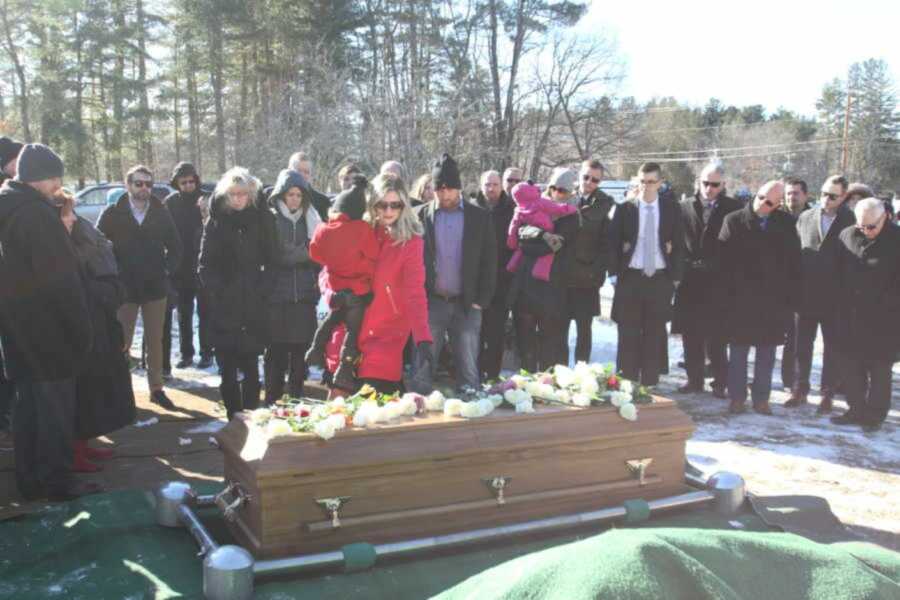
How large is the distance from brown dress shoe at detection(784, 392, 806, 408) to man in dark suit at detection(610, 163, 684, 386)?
109 cm

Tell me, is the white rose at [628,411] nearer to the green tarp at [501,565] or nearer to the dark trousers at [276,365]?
the green tarp at [501,565]

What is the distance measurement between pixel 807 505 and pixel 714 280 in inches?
108

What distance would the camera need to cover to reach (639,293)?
6430 mm

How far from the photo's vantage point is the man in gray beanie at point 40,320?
3.93m

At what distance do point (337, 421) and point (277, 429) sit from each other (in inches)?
9.2

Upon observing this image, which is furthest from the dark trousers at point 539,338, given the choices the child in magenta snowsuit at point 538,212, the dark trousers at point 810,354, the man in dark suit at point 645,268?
the dark trousers at point 810,354

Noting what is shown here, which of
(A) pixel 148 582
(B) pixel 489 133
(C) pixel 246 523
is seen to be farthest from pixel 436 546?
(B) pixel 489 133

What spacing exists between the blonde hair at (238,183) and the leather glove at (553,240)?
2278 millimetres

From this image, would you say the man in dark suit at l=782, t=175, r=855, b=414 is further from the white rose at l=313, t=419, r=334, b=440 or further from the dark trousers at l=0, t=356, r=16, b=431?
the dark trousers at l=0, t=356, r=16, b=431

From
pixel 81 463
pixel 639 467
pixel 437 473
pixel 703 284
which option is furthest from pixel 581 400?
pixel 703 284

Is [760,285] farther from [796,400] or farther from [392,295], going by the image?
[392,295]

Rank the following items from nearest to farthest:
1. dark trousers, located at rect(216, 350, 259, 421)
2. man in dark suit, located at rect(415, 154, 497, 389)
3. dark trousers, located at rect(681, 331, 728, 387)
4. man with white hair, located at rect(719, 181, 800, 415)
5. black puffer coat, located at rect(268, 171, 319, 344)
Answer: dark trousers, located at rect(216, 350, 259, 421) → black puffer coat, located at rect(268, 171, 319, 344) → man in dark suit, located at rect(415, 154, 497, 389) → man with white hair, located at rect(719, 181, 800, 415) → dark trousers, located at rect(681, 331, 728, 387)

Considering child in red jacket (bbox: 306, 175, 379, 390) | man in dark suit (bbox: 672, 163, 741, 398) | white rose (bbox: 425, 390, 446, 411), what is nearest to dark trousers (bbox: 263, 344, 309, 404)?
child in red jacket (bbox: 306, 175, 379, 390)

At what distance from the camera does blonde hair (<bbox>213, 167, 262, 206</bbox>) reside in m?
4.97
